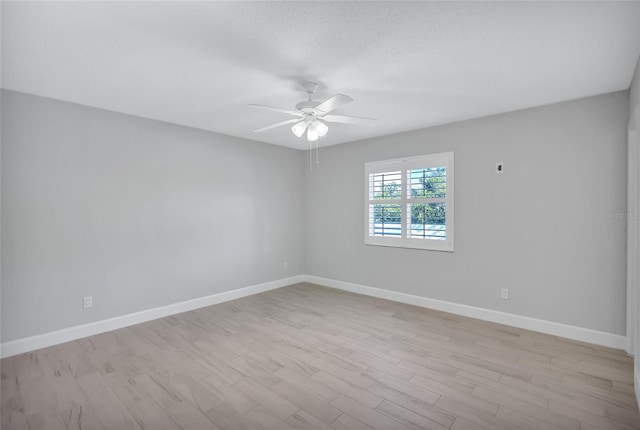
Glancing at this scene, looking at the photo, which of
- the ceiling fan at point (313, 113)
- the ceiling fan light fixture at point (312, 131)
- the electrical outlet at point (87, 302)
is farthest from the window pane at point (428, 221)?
the electrical outlet at point (87, 302)

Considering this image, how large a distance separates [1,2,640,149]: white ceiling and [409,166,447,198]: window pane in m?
1.03

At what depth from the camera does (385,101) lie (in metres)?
3.20

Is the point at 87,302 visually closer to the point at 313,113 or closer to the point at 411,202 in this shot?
the point at 313,113

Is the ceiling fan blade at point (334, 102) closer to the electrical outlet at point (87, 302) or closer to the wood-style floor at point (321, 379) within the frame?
the wood-style floor at point (321, 379)

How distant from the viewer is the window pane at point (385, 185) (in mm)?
4574

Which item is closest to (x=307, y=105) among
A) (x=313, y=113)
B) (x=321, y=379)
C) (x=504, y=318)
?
(x=313, y=113)

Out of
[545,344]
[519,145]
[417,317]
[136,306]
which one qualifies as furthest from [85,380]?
[519,145]

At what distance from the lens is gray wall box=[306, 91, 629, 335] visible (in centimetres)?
303

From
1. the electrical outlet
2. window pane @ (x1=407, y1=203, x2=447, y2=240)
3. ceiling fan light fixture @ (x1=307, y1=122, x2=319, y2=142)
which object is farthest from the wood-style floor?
ceiling fan light fixture @ (x1=307, y1=122, x2=319, y2=142)

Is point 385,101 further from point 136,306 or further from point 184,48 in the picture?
point 136,306

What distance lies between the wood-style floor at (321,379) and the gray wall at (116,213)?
20.8 inches

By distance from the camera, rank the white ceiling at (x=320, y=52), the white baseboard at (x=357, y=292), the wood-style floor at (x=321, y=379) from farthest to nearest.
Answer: the white baseboard at (x=357, y=292) < the wood-style floor at (x=321, y=379) < the white ceiling at (x=320, y=52)

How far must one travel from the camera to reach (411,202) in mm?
4395

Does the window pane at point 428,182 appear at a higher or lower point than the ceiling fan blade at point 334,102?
lower
